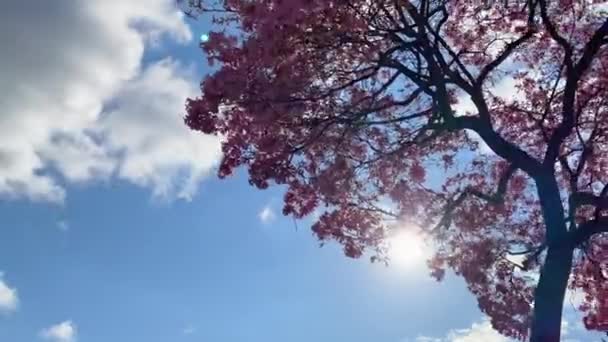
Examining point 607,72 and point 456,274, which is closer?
point 607,72

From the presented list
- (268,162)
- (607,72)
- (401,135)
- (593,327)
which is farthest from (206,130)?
(593,327)

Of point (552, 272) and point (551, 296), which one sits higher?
point (552, 272)

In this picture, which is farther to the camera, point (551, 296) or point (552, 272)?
point (552, 272)

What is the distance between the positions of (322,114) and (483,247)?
3658 mm

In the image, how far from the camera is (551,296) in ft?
31.8

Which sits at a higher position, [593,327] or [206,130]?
[206,130]

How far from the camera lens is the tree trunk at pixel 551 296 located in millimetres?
9484

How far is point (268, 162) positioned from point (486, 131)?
10.1ft

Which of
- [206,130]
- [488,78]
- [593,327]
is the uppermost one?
[488,78]

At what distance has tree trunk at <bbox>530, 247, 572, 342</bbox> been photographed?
9484 mm

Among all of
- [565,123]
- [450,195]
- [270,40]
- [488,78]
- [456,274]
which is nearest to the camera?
[270,40]

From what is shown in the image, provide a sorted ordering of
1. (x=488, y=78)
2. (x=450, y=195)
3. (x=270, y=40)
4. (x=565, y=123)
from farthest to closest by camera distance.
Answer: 1. (x=450, y=195)
2. (x=488, y=78)
3. (x=565, y=123)
4. (x=270, y=40)

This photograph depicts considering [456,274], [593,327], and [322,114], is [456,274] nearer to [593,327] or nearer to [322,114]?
[593,327]

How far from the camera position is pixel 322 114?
1059cm
